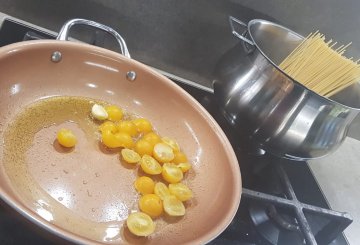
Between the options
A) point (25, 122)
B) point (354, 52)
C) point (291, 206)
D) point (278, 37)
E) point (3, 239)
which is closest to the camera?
point (3, 239)

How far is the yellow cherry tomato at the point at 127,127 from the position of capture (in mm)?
689

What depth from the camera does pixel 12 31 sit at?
794 mm

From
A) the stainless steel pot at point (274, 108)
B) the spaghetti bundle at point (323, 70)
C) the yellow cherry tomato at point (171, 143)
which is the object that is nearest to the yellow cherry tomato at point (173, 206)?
the yellow cherry tomato at point (171, 143)

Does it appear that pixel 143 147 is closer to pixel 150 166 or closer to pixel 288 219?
pixel 150 166

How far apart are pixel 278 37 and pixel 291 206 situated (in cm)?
40

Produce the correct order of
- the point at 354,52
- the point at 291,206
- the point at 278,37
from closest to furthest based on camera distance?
the point at 291,206 < the point at 278,37 < the point at 354,52

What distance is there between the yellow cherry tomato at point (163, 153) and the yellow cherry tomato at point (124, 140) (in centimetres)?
5

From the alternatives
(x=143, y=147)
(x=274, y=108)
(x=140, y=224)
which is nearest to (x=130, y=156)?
(x=143, y=147)

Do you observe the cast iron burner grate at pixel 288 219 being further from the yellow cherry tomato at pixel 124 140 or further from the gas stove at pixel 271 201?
the yellow cherry tomato at pixel 124 140

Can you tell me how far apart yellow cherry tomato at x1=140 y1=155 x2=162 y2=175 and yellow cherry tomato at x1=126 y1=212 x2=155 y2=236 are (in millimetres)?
97

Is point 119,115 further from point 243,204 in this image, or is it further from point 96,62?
point 243,204

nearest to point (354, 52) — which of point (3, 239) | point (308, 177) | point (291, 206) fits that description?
point (308, 177)

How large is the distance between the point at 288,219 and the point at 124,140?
377mm

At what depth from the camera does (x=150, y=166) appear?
64 cm
